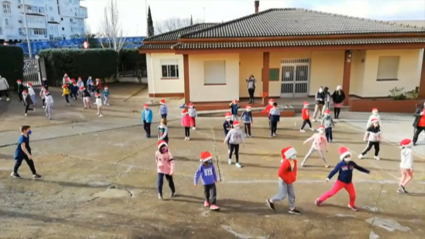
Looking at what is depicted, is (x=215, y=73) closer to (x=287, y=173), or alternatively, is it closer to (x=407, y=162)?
(x=407, y=162)

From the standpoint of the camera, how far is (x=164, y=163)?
23.4 ft

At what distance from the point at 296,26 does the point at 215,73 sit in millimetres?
5810

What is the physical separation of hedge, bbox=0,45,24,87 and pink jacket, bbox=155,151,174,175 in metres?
19.2

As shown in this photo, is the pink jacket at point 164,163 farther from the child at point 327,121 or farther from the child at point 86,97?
the child at point 86,97

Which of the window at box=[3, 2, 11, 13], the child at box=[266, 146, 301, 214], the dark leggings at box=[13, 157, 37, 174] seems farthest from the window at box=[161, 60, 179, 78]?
the window at box=[3, 2, 11, 13]

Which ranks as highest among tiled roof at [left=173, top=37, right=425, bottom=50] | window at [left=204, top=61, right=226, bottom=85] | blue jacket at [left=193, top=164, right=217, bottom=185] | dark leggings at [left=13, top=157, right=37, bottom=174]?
tiled roof at [left=173, top=37, right=425, bottom=50]

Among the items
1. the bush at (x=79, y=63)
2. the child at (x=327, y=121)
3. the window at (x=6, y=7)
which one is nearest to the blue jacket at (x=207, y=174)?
the child at (x=327, y=121)

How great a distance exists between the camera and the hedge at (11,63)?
2098cm

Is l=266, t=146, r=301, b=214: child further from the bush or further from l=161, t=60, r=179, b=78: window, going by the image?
the bush

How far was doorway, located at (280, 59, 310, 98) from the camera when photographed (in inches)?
773

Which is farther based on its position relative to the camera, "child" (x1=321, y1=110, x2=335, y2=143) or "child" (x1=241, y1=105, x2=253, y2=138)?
"child" (x1=241, y1=105, x2=253, y2=138)

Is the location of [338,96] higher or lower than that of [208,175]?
higher

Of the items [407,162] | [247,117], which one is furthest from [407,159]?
[247,117]

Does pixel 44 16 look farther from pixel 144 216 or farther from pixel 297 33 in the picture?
pixel 144 216
